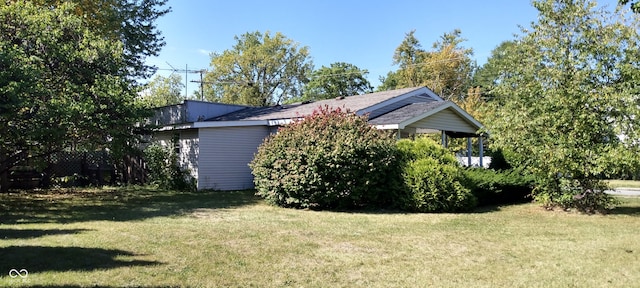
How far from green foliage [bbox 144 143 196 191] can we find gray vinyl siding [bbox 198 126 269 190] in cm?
89

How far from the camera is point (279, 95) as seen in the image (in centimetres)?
4825

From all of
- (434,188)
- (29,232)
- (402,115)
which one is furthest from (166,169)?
(434,188)

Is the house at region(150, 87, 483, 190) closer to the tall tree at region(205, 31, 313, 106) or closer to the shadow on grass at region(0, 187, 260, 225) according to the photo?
the shadow on grass at region(0, 187, 260, 225)

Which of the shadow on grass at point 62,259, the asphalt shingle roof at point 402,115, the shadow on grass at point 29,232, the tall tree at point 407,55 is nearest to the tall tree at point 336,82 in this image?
the tall tree at point 407,55

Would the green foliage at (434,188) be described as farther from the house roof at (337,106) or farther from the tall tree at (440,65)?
the tall tree at (440,65)

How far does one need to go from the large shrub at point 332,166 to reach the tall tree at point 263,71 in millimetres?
33965

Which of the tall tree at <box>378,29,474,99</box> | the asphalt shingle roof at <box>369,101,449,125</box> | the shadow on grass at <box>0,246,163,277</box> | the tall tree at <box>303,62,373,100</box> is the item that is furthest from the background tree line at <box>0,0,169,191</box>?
the tall tree at <box>303,62,373,100</box>

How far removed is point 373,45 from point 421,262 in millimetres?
34676

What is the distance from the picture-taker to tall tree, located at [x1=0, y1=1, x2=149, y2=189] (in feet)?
33.3

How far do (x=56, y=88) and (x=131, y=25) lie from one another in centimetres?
809

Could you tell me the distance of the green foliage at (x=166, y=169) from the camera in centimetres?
1672

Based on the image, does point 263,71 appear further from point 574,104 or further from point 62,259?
point 62,259

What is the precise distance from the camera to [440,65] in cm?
3766

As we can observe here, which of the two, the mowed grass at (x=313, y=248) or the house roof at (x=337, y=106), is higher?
the house roof at (x=337, y=106)
